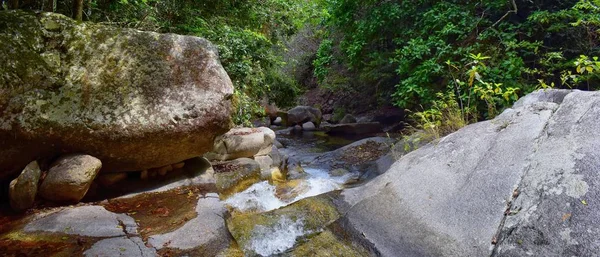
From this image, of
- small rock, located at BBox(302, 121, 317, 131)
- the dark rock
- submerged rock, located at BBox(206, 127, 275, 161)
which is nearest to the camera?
submerged rock, located at BBox(206, 127, 275, 161)

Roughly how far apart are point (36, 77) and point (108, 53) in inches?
33.7

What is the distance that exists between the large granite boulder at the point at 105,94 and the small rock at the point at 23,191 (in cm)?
32

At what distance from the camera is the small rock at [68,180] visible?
13.0 ft

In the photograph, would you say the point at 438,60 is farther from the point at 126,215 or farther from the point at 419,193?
the point at 126,215

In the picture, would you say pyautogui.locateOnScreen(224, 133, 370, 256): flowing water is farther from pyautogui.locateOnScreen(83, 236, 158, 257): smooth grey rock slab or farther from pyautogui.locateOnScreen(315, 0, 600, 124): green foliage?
pyautogui.locateOnScreen(315, 0, 600, 124): green foliage

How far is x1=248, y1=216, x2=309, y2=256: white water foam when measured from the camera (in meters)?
3.86

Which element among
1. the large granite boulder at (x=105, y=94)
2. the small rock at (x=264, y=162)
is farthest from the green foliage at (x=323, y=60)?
the large granite boulder at (x=105, y=94)

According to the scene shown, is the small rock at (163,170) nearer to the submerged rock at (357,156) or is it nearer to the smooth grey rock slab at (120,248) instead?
the smooth grey rock slab at (120,248)

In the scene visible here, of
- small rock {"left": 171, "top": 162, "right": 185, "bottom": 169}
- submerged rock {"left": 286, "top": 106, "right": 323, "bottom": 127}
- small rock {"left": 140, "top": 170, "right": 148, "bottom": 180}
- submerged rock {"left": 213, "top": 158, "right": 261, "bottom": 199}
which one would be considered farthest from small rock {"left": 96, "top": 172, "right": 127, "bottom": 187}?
submerged rock {"left": 286, "top": 106, "right": 323, "bottom": 127}

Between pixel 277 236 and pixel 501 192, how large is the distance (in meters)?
2.42

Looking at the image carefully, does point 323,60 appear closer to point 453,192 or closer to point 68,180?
point 453,192

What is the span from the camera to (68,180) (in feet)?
13.0

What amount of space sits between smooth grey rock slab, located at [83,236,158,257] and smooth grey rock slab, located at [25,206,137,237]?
157 mm

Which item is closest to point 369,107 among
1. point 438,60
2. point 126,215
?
point 438,60
